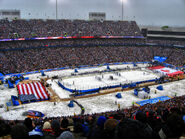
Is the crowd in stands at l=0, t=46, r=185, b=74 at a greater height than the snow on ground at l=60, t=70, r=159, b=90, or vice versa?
the crowd in stands at l=0, t=46, r=185, b=74

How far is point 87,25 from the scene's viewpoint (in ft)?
228

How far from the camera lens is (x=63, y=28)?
209ft

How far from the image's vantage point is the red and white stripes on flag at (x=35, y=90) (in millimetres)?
29622

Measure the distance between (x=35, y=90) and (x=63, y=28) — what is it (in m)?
36.4

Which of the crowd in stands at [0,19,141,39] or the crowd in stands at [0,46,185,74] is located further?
the crowd in stands at [0,19,141,39]

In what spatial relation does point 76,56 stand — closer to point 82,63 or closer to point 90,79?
point 82,63

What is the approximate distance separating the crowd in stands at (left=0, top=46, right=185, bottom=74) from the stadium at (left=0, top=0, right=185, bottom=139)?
0.23 m

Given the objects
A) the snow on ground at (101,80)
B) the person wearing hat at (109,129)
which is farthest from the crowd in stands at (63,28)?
the person wearing hat at (109,129)

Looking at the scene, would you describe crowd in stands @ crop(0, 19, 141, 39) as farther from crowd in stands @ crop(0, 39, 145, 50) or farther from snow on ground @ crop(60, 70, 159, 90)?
snow on ground @ crop(60, 70, 159, 90)

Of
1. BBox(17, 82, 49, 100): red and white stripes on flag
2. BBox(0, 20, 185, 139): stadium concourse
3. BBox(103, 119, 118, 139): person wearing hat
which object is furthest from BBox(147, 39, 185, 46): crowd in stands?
BBox(103, 119, 118, 139): person wearing hat

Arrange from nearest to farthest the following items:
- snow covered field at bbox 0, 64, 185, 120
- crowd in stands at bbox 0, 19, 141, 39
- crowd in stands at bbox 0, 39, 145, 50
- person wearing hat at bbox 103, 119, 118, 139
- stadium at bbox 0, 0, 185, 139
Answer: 1. person wearing hat at bbox 103, 119, 118, 139
2. stadium at bbox 0, 0, 185, 139
3. snow covered field at bbox 0, 64, 185, 120
4. crowd in stands at bbox 0, 39, 145, 50
5. crowd in stands at bbox 0, 19, 141, 39

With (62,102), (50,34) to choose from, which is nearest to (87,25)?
(50,34)

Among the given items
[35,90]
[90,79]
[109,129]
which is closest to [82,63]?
[90,79]

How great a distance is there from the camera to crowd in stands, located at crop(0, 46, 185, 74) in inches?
1877
